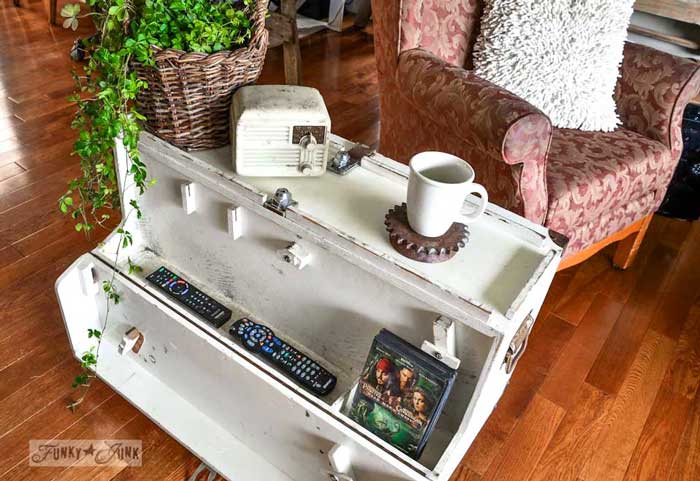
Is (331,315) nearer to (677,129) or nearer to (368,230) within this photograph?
(368,230)

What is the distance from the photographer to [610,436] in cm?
126

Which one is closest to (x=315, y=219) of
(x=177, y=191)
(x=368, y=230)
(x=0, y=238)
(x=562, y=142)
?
(x=368, y=230)

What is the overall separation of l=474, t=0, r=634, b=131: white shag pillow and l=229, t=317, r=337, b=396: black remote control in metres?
0.81

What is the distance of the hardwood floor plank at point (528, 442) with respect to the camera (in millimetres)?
1173

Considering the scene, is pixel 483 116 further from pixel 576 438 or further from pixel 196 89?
pixel 576 438

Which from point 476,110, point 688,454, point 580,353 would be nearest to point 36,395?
point 476,110

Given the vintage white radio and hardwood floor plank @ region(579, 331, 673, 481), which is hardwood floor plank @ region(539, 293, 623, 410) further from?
the vintage white radio

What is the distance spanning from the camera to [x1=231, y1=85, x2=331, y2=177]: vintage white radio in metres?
0.94

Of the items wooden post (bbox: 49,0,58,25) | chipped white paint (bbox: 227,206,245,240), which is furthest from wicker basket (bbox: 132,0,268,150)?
wooden post (bbox: 49,0,58,25)

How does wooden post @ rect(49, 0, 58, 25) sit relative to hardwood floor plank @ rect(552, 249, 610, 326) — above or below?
above

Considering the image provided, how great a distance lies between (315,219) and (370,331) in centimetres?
20

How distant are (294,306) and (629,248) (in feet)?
3.54

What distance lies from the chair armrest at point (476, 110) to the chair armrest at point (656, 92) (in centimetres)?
51

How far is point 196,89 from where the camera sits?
38.0 inches
